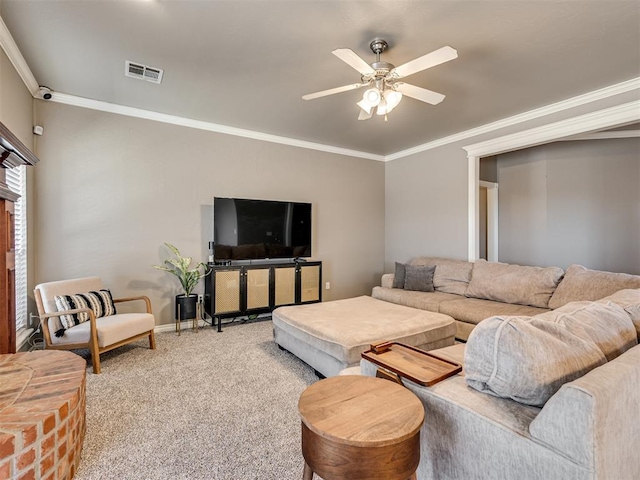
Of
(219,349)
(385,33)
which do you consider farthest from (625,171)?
(219,349)

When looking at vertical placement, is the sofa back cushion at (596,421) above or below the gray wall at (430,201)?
below

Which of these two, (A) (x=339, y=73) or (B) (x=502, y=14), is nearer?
(B) (x=502, y=14)

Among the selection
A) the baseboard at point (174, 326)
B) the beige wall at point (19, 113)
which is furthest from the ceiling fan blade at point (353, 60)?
the baseboard at point (174, 326)

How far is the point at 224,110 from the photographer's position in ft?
12.6

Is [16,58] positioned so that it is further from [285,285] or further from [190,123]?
[285,285]

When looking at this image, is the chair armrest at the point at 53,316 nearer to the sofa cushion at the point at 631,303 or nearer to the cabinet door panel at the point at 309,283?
the cabinet door panel at the point at 309,283

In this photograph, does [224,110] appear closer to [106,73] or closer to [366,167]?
[106,73]

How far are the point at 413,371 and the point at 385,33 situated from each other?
2.32 metres

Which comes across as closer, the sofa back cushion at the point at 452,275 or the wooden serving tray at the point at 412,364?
the wooden serving tray at the point at 412,364

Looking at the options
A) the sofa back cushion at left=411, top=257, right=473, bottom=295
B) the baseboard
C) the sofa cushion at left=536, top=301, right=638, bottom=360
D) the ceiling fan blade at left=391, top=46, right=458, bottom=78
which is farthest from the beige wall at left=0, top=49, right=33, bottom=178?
the sofa back cushion at left=411, top=257, right=473, bottom=295

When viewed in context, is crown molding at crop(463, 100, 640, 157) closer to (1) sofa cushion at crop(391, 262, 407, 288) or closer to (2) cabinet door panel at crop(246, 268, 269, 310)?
(1) sofa cushion at crop(391, 262, 407, 288)

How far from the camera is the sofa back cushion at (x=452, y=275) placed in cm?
Answer: 418

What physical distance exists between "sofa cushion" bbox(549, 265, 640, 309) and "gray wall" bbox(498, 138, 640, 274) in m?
1.94

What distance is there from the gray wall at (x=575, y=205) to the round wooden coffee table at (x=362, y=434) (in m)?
4.97
